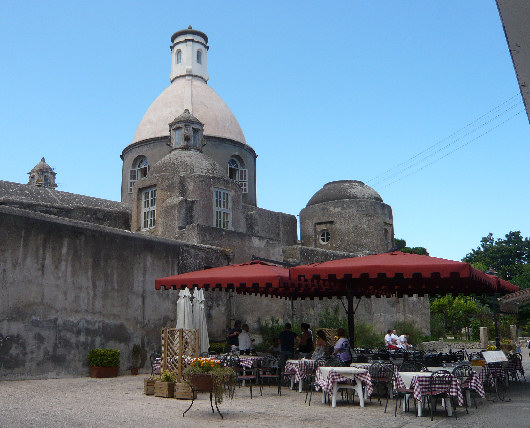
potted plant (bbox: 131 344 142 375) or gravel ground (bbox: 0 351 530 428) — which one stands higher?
potted plant (bbox: 131 344 142 375)

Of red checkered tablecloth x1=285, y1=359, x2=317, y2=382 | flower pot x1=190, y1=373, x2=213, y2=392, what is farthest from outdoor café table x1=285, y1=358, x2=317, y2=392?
flower pot x1=190, y1=373, x2=213, y2=392

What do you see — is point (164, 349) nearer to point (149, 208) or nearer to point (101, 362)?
point (101, 362)

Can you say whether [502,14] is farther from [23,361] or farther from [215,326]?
[215,326]

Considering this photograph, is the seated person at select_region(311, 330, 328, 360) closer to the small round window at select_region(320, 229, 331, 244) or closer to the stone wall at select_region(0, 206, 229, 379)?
the stone wall at select_region(0, 206, 229, 379)

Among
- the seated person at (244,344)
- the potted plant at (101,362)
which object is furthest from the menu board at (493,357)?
the potted plant at (101,362)

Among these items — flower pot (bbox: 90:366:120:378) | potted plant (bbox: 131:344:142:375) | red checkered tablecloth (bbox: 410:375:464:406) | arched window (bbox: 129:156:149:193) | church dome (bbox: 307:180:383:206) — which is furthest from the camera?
church dome (bbox: 307:180:383:206)

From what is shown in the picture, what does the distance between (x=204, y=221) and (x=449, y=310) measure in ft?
74.0

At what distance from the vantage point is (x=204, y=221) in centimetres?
2333

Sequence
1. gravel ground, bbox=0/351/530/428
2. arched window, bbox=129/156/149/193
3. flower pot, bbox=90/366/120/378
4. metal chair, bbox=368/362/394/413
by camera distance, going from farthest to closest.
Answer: arched window, bbox=129/156/149/193 < flower pot, bbox=90/366/120/378 < metal chair, bbox=368/362/394/413 < gravel ground, bbox=0/351/530/428

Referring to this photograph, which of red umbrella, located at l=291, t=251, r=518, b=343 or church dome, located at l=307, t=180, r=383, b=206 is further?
church dome, located at l=307, t=180, r=383, b=206

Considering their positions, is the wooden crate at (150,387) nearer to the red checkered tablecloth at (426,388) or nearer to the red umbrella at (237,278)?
the red umbrella at (237,278)

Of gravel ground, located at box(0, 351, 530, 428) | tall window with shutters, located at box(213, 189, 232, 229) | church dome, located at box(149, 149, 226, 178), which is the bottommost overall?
gravel ground, located at box(0, 351, 530, 428)

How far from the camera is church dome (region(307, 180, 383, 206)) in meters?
31.8

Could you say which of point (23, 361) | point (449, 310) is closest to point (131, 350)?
point (23, 361)
